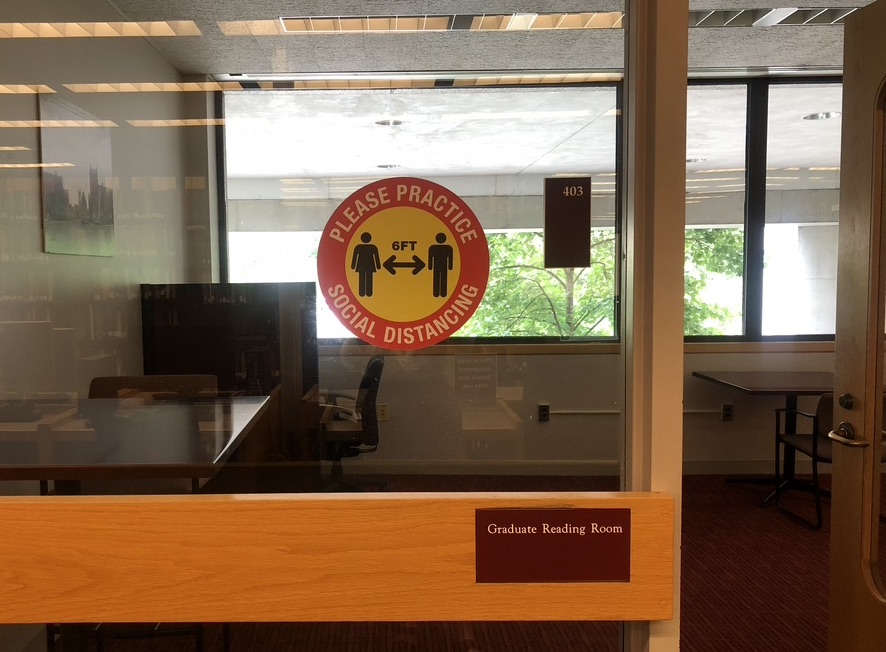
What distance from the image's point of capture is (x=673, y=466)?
103cm

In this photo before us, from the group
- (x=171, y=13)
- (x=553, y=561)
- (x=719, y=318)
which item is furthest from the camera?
(x=719, y=318)

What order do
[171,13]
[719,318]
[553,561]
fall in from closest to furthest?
1. [553,561]
2. [171,13]
3. [719,318]

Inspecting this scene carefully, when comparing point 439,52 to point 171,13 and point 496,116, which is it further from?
point 171,13

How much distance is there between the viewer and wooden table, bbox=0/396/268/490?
1.14 m

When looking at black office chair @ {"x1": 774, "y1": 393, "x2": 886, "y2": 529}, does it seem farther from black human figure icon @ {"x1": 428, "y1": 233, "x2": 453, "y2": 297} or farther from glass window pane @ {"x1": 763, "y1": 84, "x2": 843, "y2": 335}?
black human figure icon @ {"x1": 428, "y1": 233, "x2": 453, "y2": 297}

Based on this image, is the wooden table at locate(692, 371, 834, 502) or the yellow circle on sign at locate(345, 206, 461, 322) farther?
the wooden table at locate(692, 371, 834, 502)

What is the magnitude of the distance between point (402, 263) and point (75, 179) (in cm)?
63

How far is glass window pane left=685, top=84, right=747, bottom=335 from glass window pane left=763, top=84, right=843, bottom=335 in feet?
0.81

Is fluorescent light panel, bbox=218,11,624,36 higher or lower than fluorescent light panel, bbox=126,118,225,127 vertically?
higher

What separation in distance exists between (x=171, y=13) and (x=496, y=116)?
1.97 feet

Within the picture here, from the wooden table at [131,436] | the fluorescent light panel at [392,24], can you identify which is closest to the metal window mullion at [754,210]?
the fluorescent light panel at [392,24]

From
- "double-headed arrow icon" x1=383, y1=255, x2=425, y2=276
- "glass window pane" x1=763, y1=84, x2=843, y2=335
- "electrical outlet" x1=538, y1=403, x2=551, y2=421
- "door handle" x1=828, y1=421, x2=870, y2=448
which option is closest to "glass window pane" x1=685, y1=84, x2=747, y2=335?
"glass window pane" x1=763, y1=84, x2=843, y2=335

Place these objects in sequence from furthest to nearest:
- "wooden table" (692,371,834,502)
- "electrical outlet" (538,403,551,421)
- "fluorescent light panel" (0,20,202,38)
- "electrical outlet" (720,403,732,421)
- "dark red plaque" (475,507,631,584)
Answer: "electrical outlet" (720,403,732,421), "wooden table" (692,371,834,502), "electrical outlet" (538,403,551,421), "fluorescent light panel" (0,20,202,38), "dark red plaque" (475,507,631,584)

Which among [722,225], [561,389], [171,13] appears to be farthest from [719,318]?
[171,13]
